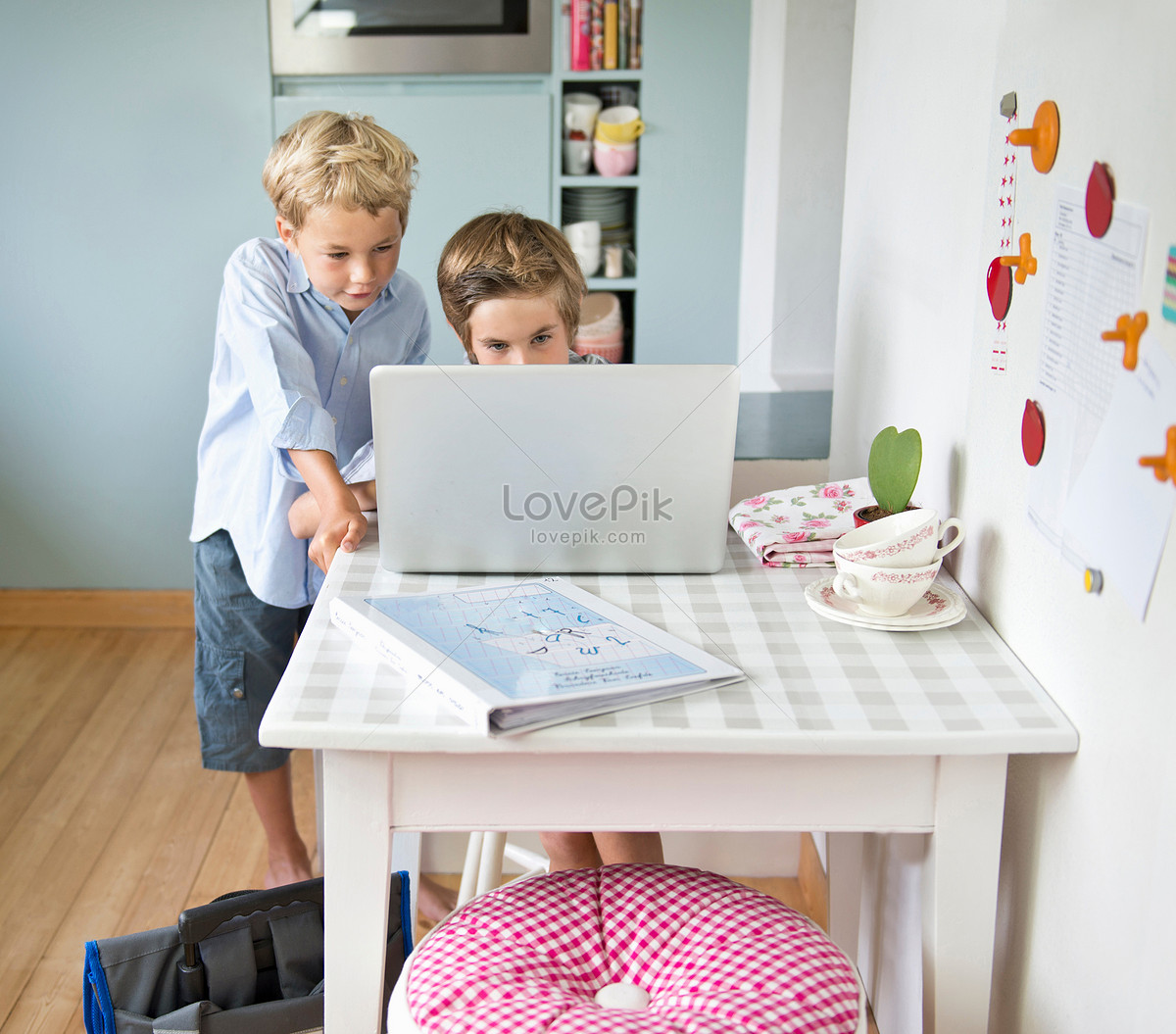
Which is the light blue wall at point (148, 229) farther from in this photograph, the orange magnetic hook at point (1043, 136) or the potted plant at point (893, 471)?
the orange magnetic hook at point (1043, 136)

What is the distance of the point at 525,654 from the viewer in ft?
2.92

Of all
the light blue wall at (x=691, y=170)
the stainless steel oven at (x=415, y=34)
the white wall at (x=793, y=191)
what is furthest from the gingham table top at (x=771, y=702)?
the stainless steel oven at (x=415, y=34)

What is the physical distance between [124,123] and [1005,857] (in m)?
2.15

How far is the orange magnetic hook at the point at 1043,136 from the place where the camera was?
85 cm

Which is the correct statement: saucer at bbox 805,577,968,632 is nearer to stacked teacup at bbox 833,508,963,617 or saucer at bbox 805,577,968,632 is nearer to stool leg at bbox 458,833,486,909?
stacked teacup at bbox 833,508,963,617

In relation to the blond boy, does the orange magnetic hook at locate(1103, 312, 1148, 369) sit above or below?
above

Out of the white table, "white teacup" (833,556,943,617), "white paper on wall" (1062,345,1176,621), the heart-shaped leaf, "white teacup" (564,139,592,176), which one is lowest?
the white table

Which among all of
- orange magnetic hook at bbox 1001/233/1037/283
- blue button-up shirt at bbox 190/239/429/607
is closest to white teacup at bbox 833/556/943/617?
orange magnetic hook at bbox 1001/233/1037/283

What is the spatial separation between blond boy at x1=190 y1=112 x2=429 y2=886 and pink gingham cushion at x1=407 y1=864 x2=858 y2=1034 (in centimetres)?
45

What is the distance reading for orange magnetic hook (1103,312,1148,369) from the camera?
703mm

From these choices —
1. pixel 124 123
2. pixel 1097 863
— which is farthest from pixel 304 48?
pixel 1097 863

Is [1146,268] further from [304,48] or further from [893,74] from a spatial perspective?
[304,48]

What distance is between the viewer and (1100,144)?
77 centimetres

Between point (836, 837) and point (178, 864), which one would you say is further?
point (178, 864)
